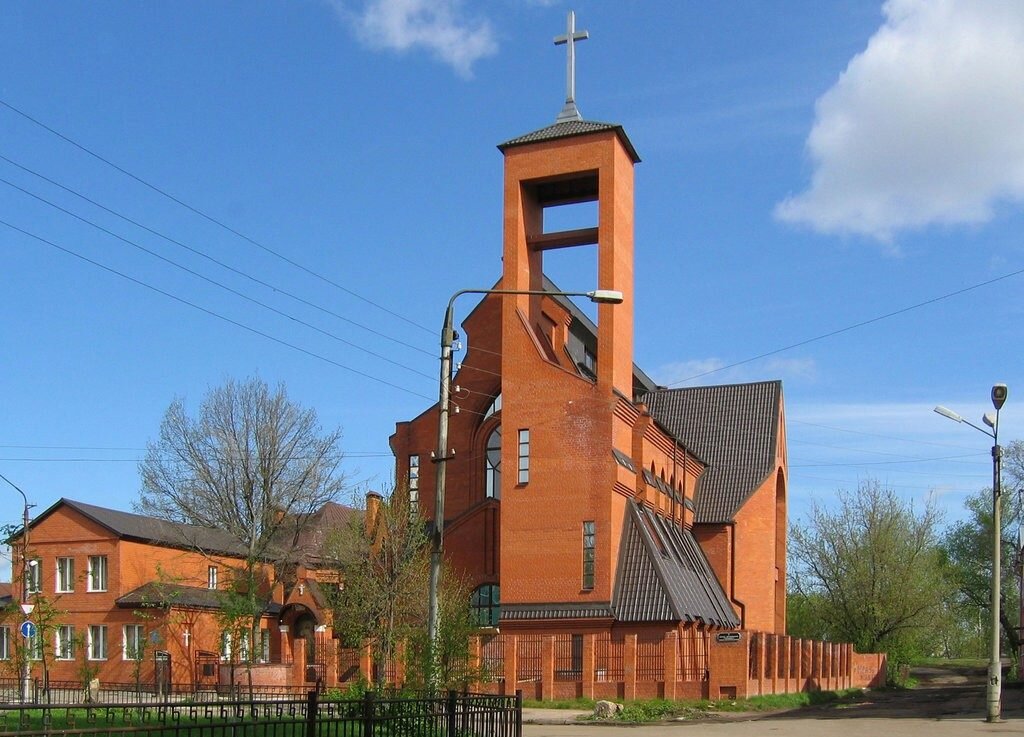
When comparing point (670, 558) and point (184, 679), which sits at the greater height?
point (670, 558)

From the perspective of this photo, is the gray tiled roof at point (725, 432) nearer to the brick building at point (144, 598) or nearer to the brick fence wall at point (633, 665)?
the brick fence wall at point (633, 665)

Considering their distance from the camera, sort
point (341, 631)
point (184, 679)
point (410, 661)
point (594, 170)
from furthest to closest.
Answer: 1. point (184, 679)
2. point (594, 170)
3. point (341, 631)
4. point (410, 661)

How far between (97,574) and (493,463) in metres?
18.5

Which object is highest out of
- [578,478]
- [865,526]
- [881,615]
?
[578,478]

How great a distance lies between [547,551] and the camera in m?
37.1

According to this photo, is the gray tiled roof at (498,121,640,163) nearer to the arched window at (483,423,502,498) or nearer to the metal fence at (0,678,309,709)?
the arched window at (483,423,502,498)

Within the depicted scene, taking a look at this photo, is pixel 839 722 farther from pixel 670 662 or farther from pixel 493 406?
pixel 493 406

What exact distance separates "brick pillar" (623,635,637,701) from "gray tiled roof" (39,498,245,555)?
2030 centimetres

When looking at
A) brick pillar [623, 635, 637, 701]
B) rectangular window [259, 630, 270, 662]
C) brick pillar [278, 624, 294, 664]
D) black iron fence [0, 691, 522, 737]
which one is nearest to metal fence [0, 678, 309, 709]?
brick pillar [278, 624, 294, 664]

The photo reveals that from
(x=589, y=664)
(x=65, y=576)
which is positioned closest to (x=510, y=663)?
(x=589, y=664)

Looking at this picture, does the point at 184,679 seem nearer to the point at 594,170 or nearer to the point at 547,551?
the point at 547,551

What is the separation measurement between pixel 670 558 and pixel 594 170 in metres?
13.0

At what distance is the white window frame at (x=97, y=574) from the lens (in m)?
48.7

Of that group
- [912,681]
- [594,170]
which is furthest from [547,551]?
[912,681]
